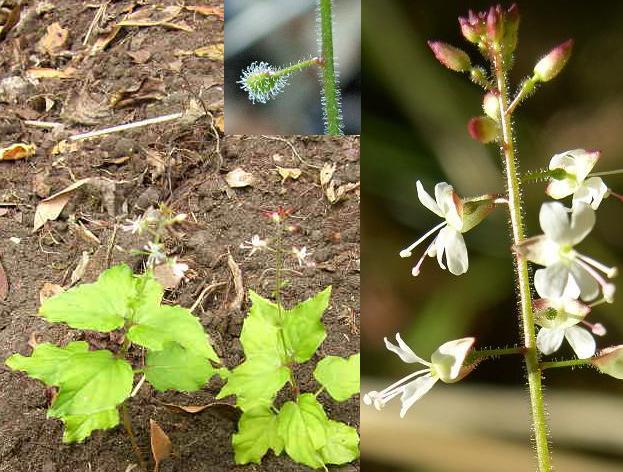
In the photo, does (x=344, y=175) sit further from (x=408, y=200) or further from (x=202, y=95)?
(x=202, y=95)

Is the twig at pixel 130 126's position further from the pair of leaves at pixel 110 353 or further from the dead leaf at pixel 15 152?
the pair of leaves at pixel 110 353

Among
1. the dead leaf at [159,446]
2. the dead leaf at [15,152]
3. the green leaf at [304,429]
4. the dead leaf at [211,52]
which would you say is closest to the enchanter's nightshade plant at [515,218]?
the green leaf at [304,429]

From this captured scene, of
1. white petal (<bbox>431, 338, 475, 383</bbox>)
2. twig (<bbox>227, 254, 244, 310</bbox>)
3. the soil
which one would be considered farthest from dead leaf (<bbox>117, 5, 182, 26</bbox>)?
white petal (<bbox>431, 338, 475, 383</bbox>)

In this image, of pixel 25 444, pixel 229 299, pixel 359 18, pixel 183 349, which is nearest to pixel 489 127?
pixel 359 18

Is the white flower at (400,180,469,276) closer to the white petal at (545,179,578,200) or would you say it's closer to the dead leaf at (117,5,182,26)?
the white petal at (545,179,578,200)

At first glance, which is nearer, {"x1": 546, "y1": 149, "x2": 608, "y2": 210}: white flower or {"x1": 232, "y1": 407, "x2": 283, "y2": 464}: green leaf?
{"x1": 546, "y1": 149, "x2": 608, "y2": 210}: white flower

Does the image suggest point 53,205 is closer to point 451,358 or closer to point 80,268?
point 80,268
